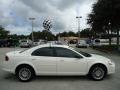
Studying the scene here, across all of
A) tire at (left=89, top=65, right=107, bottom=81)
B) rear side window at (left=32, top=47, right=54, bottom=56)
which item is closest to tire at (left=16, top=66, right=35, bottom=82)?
rear side window at (left=32, top=47, right=54, bottom=56)

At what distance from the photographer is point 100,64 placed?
9328mm

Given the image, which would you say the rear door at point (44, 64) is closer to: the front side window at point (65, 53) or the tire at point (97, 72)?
the front side window at point (65, 53)

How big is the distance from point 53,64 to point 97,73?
185 cm

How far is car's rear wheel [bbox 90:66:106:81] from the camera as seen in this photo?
367 inches

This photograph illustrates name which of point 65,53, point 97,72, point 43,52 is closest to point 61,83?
point 65,53

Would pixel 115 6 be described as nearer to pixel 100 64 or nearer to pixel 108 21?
pixel 108 21

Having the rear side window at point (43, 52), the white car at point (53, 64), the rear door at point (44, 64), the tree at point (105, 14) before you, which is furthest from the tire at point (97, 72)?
the tree at point (105, 14)

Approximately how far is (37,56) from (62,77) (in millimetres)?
1518

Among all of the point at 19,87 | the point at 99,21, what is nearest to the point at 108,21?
the point at 99,21

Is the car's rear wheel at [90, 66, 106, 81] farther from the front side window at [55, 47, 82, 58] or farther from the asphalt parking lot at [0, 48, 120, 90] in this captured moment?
the front side window at [55, 47, 82, 58]

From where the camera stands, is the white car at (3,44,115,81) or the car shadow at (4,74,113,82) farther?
the car shadow at (4,74,113,82)

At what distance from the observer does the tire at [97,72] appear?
9.31 meters

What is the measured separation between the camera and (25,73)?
9.20m

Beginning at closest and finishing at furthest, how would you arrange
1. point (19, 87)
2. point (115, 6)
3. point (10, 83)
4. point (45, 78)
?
point (19, 87) → point (10, 83) → point (45, 78) → point (115, 6)
